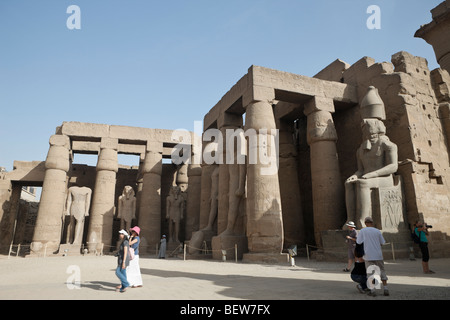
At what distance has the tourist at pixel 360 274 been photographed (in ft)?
13.5

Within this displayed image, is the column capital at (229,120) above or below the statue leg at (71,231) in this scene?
above

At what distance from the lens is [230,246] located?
Answer: 11.1 meters

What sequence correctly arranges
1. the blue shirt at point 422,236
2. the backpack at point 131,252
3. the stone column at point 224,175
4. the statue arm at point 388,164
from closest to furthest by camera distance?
1. the backpack at point 131,252
2. the blue shirt at point 422,236
3. the statue arm at point 388,164
4. the stone column at point 224,175

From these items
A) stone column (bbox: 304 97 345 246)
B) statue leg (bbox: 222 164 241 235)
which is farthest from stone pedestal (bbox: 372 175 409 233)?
statue leg (bbox: 222 164 241 235)

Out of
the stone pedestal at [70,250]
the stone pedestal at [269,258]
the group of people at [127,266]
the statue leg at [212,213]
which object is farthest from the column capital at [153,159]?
the group of people at [127,266]

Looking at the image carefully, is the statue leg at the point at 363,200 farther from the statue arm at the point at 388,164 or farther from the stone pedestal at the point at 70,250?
the stone pedestal at the point at 70,250

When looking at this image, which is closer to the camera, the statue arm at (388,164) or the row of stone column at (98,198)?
the statue arm at (388,164)

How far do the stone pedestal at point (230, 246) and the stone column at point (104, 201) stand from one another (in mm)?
7858

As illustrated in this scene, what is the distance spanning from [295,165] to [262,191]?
433cm

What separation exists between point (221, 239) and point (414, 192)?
20.5ft

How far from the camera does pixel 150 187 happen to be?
18.0 meters

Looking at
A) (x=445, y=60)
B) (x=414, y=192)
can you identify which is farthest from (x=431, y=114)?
(x=445, y=60)

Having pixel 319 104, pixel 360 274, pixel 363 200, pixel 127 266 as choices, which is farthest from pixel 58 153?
pixel 360 274
